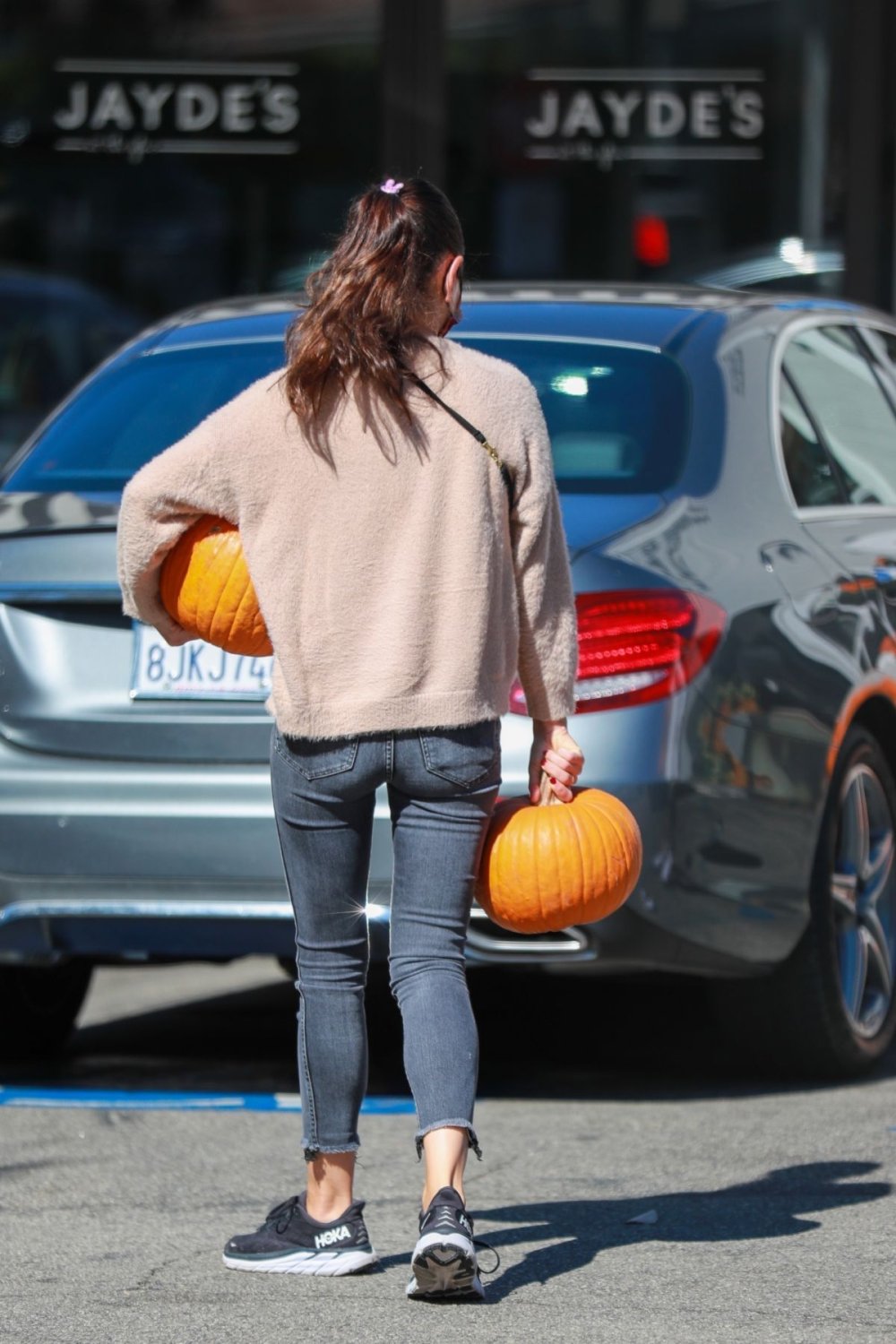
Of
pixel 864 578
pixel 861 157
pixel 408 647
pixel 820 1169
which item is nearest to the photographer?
pixel 408 647

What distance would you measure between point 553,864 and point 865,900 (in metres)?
1.86

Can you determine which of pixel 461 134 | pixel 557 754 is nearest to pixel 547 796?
pixel 557 754

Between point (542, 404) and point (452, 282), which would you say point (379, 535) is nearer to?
point (452, 282)

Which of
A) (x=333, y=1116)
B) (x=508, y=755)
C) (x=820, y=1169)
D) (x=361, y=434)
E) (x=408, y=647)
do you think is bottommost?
(x=820, y=1169)

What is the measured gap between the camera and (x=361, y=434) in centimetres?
374

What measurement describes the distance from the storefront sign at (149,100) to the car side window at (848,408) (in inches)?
199

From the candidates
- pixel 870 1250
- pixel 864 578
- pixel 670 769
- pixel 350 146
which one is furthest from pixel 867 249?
pixel 870 1250

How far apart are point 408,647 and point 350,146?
7438 millimetres

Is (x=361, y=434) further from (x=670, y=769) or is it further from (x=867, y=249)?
(x=867, y=249)

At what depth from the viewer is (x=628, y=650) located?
480cm

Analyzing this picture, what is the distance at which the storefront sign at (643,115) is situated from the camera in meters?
10.9

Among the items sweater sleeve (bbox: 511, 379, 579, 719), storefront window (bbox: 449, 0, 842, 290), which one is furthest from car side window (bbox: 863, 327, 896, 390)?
storefront window (bbox: 449, 0, 842, 290)

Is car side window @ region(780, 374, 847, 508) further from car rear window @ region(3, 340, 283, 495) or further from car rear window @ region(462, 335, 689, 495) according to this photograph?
car rear window @ region(3, 340, 283, 495)

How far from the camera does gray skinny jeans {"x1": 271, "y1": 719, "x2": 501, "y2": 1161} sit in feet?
12.5
